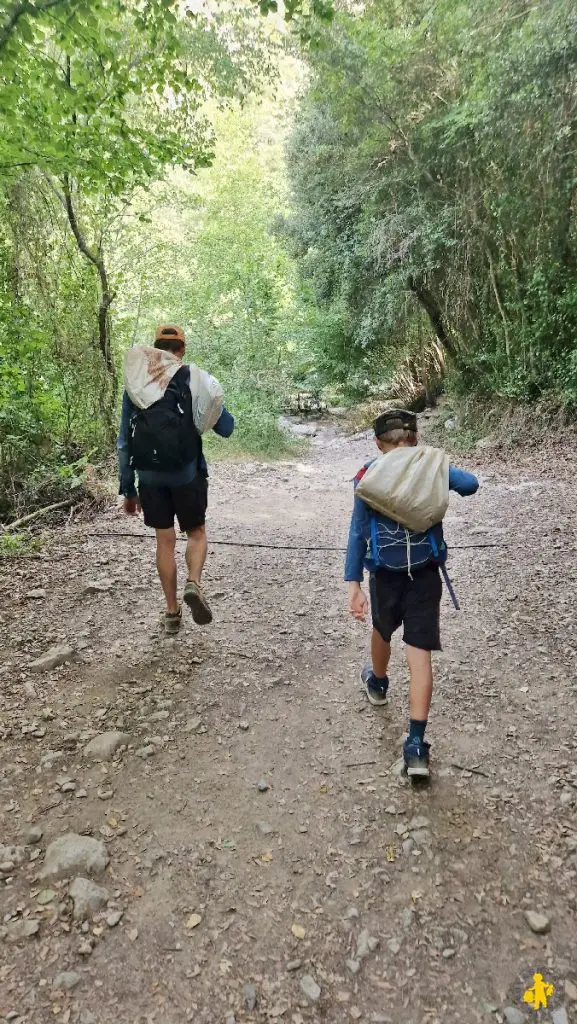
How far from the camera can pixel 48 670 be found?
335 cm

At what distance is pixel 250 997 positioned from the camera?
166cm

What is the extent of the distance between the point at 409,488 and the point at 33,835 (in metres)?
2.01

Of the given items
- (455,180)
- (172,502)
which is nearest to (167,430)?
(172,502)

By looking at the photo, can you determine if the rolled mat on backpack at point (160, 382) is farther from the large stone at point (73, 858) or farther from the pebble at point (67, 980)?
the pebble at point (67, 980)

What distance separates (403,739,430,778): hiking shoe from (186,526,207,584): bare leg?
5.44 ft

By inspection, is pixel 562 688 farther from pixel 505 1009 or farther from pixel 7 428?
pixel 7 428

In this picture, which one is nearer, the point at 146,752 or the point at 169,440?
the point at 146,752

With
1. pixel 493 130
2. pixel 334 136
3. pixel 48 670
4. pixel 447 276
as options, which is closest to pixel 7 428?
pixel 48 670

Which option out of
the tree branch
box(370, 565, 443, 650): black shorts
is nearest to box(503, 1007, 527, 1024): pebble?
box(370, 565, 443, 650): black shorts

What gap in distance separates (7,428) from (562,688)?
18.4ft

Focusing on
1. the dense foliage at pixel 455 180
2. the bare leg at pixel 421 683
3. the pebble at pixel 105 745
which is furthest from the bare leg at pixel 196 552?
the dense foliage at pixel 455 180

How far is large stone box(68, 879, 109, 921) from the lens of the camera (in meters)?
1.88

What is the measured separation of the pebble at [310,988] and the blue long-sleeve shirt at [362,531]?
136cm

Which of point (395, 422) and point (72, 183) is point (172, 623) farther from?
point (72, 183)
